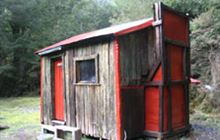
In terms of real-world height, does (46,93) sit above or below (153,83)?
below

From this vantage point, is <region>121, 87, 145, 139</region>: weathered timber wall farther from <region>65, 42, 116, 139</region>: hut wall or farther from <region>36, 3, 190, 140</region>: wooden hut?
<region>65, 42, 116, 139</region>: hut wall

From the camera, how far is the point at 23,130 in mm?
8289

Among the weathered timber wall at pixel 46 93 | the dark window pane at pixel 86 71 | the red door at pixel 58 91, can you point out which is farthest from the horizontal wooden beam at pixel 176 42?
the weathered timber wall at pixel 46 93

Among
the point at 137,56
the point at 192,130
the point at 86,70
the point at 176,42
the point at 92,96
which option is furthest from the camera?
the point at 192,130

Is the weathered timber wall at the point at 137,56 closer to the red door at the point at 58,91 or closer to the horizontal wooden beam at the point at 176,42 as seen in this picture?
the horizontal wooden beam at the point at 176,42

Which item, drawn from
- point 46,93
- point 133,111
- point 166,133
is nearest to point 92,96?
point 133,111

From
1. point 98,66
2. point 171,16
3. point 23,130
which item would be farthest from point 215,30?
point 23,130

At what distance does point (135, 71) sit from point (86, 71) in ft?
4.35

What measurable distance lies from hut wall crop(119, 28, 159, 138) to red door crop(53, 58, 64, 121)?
263cm

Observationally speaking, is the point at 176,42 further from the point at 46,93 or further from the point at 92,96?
the point at 46,93

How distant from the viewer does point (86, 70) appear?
6484 mm

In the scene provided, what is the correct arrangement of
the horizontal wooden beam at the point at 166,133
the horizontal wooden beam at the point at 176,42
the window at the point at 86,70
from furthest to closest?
the window at the point at 86,70
the horizontal wooden beam at the point at 176,42
the horizontal wooden beam at the point at 166,133

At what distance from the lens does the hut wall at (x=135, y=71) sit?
565 centimetres

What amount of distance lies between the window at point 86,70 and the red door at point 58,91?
3.68 feet
